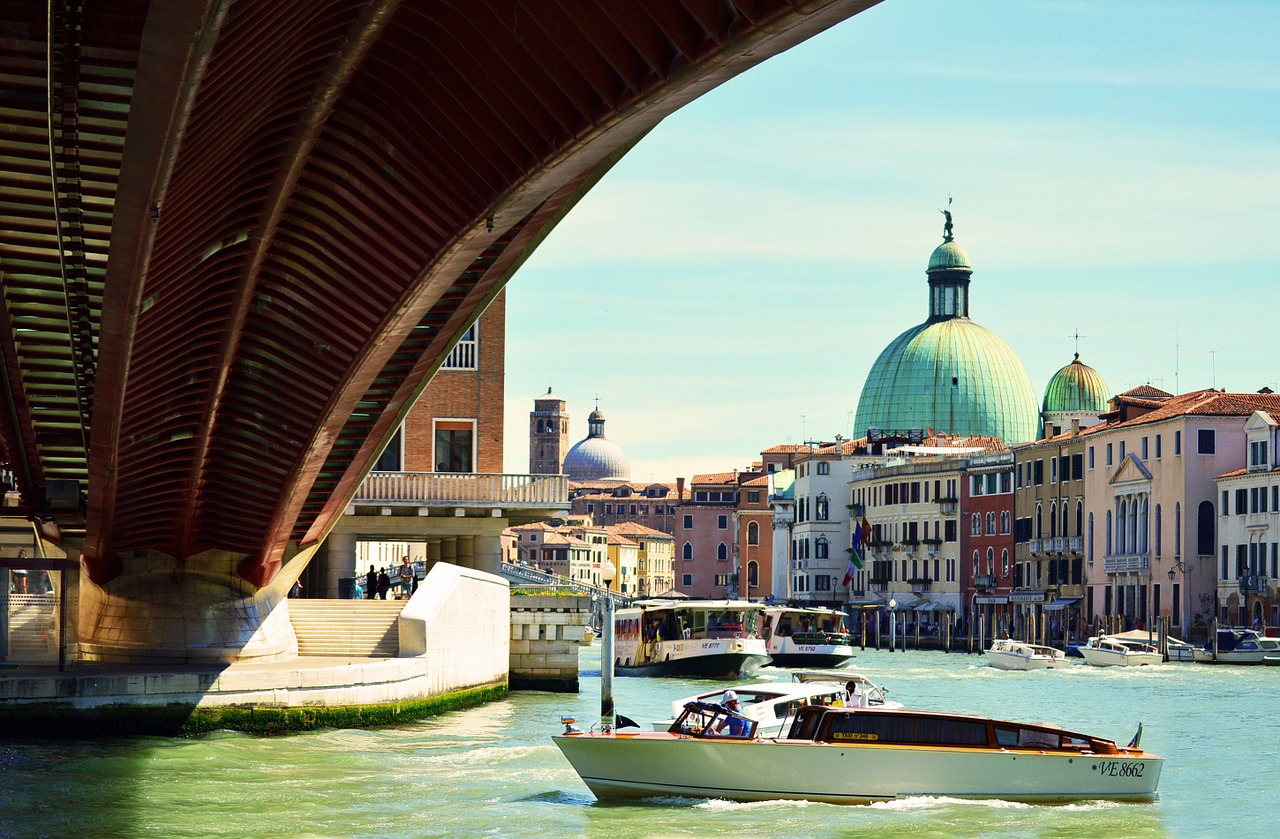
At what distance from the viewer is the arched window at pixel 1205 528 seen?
60.9 m

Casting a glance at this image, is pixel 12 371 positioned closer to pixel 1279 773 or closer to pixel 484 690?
pixel 484 690

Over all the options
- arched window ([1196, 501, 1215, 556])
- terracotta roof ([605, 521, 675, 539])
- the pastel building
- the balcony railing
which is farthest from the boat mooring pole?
terracotta roof ([605, 521, 675, 539])

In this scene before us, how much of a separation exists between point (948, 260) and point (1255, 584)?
61.6m

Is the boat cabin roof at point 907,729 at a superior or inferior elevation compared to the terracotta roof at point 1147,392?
inferior

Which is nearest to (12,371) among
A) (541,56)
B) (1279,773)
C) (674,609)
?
(541,56)

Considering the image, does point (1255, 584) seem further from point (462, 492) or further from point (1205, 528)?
point (462, 492)

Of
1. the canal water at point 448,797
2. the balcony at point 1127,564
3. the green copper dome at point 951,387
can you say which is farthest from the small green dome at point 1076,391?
the canal water at point 448,797

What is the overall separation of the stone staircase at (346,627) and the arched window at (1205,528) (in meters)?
37.0

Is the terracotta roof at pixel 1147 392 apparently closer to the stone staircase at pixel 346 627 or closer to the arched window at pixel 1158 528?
the arched window at pixel 1158 528

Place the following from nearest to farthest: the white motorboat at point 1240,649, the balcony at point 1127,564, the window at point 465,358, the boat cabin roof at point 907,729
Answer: the boat cabin roof at point 907,729 → the window at point 465,358 → the white motorboat at point 1240,649 → the balcony at point 1127,564

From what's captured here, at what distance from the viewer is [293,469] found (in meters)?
22.7

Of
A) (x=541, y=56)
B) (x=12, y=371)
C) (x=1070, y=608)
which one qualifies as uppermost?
(x=541, y=56)

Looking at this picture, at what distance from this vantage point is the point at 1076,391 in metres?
93.5

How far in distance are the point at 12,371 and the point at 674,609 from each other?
2571cm
